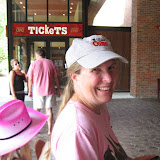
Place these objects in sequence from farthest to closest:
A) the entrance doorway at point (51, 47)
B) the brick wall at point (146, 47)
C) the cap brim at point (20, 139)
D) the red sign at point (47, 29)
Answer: the entrance doorway at point (51, 47), the red sign at point (47, 29), the brick wall at point (146, 47), the cap brim at point (20, 139)

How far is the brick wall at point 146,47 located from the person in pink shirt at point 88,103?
372 inches

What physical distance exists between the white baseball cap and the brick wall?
31.1 feet

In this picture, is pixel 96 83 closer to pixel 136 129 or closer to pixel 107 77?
pixel 107 77

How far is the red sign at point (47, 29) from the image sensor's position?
10859 millimetres

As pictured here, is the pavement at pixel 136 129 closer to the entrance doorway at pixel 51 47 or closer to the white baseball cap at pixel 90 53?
the white baseball cap at pixel 90 53

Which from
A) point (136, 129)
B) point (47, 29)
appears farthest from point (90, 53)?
point (47, 29)

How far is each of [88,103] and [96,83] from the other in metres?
0.13

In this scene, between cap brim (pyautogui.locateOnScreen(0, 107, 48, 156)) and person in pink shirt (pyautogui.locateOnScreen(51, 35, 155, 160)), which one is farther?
cap brim (pyautogui.locateOnScreen(0, 107, 48, 156))

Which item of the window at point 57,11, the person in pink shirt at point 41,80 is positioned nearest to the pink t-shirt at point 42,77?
the person in pink shirt at point 41,80

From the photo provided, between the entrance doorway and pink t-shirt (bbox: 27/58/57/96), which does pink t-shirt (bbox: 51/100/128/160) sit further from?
the entrance doorway

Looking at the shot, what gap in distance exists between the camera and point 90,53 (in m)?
1.16

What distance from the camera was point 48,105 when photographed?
4816mm

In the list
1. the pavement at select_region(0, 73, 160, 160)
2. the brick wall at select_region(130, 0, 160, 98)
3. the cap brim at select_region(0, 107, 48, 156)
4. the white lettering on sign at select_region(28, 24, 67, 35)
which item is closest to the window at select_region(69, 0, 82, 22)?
the white lettering on sign at select_region(28, 24, 67, 35)

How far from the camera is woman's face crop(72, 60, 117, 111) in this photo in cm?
117
